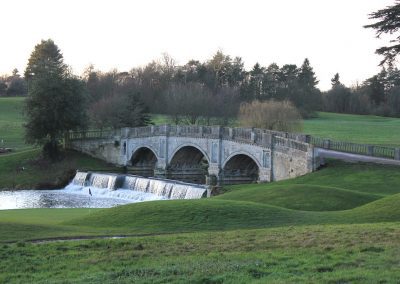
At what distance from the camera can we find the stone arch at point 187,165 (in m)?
66.2

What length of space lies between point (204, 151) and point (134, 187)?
30.6 feet

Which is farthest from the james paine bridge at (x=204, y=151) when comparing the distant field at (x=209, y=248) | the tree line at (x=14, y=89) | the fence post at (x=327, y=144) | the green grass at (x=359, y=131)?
the tree line at (x=14, y=89)

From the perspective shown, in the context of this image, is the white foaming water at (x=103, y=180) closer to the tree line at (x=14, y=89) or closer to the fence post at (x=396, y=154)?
the fence post at (x=396, y=154)

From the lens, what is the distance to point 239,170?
5881cm

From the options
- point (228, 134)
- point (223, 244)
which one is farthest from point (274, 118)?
point (223, 244)

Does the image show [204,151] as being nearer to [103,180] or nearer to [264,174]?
[103,180]

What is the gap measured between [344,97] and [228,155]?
97.9 metres

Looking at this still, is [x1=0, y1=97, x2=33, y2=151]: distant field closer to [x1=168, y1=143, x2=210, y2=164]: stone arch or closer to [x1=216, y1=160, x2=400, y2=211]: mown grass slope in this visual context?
[x1=168, y1=143, x2=210, y2=164]: stone arch

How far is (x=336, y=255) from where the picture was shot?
1416 centimetres

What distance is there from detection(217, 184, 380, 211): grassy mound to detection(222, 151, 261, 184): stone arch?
22.4 meters

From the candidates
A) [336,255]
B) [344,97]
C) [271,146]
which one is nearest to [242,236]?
[336,255]

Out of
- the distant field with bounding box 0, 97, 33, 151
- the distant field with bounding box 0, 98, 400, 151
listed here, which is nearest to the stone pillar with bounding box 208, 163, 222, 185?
the distant field with bounding box 0, 98, 400, 151

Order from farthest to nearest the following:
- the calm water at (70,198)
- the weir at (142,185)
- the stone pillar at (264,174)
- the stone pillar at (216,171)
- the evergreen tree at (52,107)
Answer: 1. the evergreen tree at (52,107)
2. the stone pillar at (216,171)
3. the stone pillar at (264,174)
4. the calm water at (70,198)
5. the weir at (142,185)

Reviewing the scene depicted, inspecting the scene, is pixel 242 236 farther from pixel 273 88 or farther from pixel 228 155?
pixel 273 88
